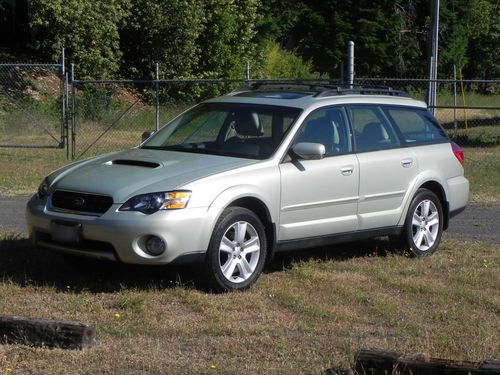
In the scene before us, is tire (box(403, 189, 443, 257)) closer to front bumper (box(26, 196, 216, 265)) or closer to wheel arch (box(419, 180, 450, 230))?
wheel arch (box(419, 180, 450, 230))

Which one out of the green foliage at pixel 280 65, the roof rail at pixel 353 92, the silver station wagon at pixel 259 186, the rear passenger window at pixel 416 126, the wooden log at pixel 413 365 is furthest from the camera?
the green foliage at pixel 280 65

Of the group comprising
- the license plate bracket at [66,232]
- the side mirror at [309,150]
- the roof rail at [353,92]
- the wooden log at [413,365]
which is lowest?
the wooden log at [413,365]

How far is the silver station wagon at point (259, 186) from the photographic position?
24.1 feet

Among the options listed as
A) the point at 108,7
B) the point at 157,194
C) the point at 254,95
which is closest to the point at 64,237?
the point at 157,194

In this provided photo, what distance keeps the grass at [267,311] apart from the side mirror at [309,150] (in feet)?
3.43

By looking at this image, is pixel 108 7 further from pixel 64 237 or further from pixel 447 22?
pixel 64 237

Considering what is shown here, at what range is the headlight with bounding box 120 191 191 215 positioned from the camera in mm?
7316

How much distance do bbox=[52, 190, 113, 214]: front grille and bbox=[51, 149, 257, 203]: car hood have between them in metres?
0.04

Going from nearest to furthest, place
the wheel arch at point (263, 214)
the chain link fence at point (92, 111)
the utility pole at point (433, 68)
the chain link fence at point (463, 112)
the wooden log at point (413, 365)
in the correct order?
the wooden log at point (413, 365)
the wheel arch at point (263, 214)
the chain link fence at point (463, 112)
the utility pole at point (433, 68)
the chain link fence at point (92, 111)

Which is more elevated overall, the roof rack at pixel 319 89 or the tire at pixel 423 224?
the roof rack at pixel 319 89

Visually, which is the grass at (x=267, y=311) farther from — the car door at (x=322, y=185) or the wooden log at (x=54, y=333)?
the car door at (x=322, y=185)

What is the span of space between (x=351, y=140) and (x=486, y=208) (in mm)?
4825

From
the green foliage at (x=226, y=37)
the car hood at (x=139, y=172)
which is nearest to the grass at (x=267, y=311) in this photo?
the car hood at (x=139, y=172)

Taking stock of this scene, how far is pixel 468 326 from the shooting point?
22.0 ft
